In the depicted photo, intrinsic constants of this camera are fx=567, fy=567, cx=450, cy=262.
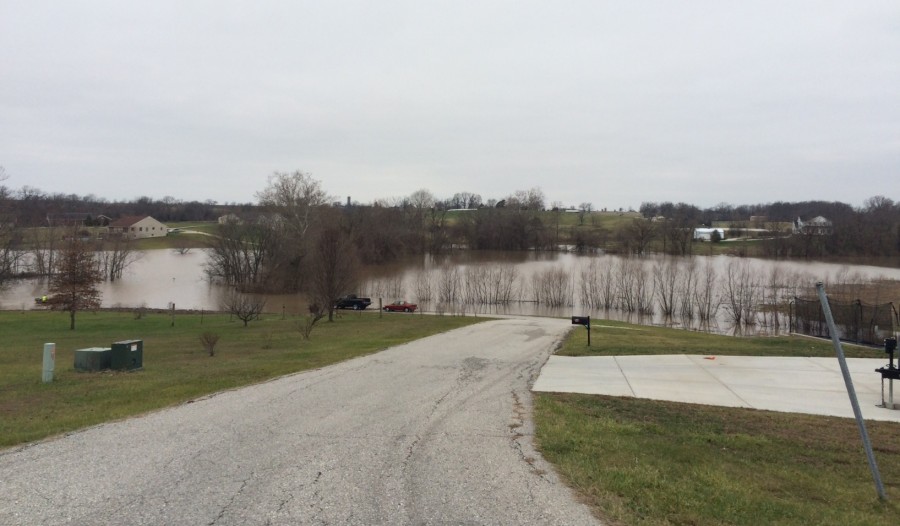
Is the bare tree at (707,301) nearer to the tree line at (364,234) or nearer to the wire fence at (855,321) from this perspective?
the wire fence at (855,321)

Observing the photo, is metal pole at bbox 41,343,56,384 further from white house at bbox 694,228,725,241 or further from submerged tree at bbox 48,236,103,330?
white house at bbox 694,228,725,241

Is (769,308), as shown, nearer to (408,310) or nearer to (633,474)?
(408,310)

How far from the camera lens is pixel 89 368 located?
13.0m

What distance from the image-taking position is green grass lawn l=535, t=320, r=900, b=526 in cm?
480

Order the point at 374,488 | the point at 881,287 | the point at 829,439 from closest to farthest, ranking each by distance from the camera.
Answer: the point at 374,488 < the point at 829,439 < the point at 881,287

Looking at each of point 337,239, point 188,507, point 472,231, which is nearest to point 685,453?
point 188,507

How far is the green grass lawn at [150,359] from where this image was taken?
865 centimetres

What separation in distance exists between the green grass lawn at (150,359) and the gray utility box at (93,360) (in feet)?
0.96

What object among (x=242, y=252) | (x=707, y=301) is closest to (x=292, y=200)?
(x=242, y=252)

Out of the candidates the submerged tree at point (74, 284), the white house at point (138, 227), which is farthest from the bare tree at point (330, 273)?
the white house at point (138, 227)

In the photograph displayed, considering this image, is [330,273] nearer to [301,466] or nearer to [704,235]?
[301,466]

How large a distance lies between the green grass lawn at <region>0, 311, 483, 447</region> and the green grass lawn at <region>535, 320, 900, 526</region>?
623 centimetres

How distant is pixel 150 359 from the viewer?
16906 mm

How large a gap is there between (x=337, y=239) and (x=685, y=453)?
28.0 metres
